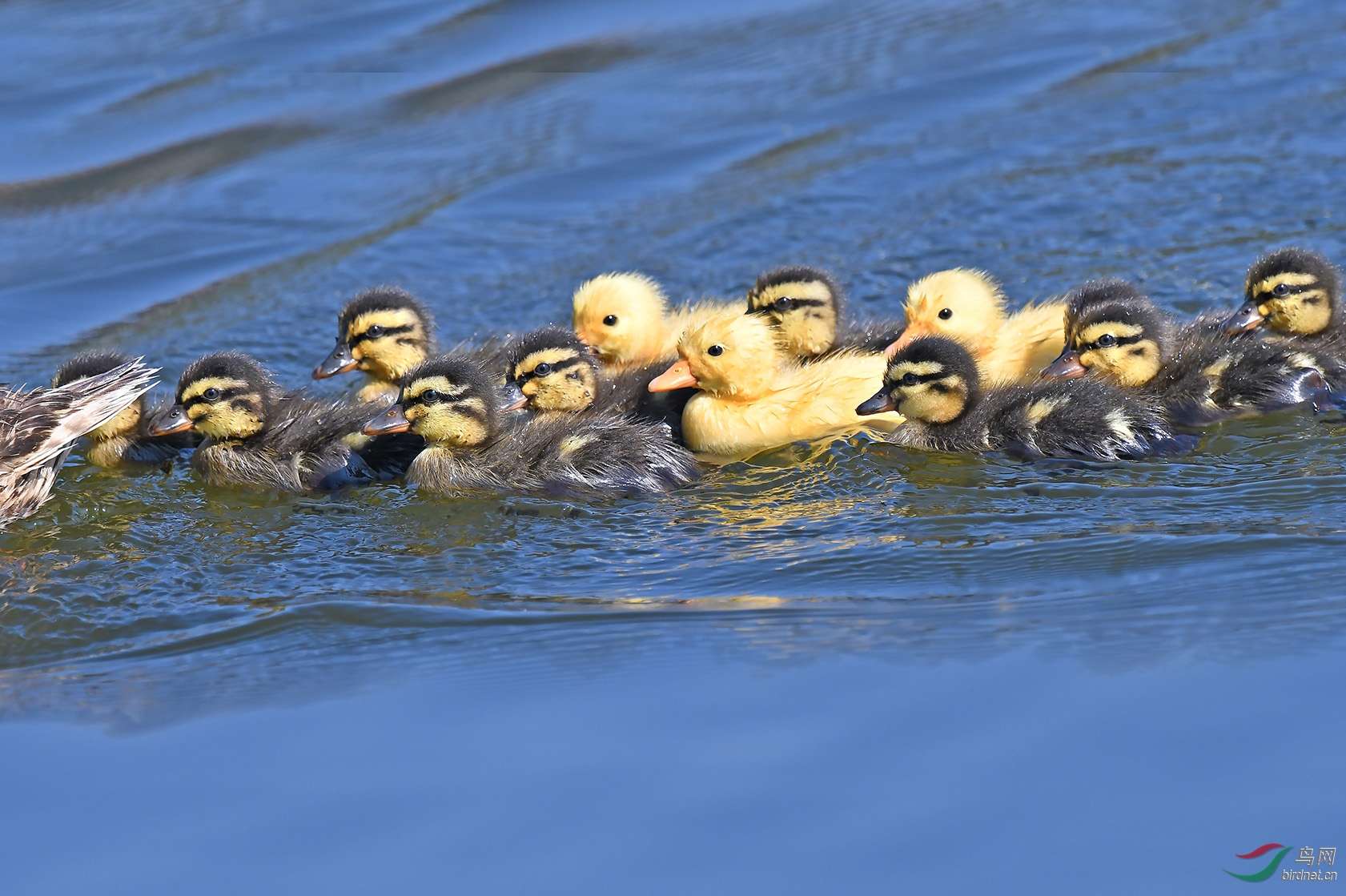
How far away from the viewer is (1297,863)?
2.85 meters

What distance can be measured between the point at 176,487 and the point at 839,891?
3.29 m

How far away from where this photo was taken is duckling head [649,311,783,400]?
5301mm

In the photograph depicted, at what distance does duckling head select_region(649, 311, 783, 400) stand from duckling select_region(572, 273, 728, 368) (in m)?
0.62

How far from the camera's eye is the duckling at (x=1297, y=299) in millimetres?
5402

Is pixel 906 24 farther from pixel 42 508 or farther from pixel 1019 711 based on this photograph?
pixel 1019 711

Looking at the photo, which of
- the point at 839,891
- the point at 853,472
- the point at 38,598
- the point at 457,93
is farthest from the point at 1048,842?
the point at 457,93

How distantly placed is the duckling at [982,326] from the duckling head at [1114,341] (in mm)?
365

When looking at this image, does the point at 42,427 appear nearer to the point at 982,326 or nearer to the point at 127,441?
the point at 127,441

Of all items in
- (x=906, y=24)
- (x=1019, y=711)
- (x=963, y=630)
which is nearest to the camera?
(x=1019, y=711)

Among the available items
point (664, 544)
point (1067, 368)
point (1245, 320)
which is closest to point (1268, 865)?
point (664, 544)

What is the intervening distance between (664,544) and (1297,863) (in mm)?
2115

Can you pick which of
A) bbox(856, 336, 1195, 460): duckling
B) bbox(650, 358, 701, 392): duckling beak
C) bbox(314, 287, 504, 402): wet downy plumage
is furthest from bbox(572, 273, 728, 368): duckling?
bbox(856, 336, 1195, 460): duckling

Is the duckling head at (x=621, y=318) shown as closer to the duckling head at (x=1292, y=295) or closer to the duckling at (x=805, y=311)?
the duckling at (x=805, y=311)

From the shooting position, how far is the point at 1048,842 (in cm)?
296
